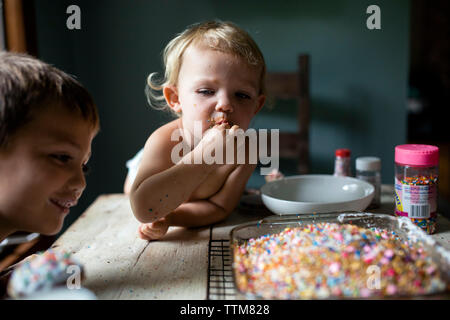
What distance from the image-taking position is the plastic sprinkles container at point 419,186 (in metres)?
0.85

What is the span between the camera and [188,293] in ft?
2.11

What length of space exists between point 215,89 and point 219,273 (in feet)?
1.50

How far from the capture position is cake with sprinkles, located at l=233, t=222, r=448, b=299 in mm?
569

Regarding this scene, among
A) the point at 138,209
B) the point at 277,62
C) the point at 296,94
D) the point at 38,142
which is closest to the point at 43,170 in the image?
the point at 38,142

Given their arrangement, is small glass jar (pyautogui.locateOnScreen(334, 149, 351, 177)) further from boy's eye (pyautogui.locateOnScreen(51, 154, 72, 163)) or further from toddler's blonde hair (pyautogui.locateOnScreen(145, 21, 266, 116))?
boy's eye (pyautogui.locateOnScreen(51, 154, 72, 163))

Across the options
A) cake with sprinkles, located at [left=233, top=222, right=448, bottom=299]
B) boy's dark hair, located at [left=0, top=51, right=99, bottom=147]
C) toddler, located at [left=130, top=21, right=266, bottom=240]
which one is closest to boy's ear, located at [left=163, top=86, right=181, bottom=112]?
toddler, located at [left=130, top=21, right=266, bottom=240]

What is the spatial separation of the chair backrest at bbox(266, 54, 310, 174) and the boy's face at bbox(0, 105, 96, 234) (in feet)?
4.58

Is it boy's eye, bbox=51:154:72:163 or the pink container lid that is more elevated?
boy's eye, bbox=51:154:72:163

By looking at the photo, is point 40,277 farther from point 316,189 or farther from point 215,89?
point 316,189

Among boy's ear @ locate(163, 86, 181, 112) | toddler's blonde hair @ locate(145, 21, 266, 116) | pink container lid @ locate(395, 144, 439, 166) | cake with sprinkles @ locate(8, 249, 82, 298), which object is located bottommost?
cake with sprinkles @ locate(8, 249, 82, 298)

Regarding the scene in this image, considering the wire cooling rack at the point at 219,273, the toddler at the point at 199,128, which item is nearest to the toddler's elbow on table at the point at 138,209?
the toddler at the point at 199,128

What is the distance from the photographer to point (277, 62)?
2.29 meters

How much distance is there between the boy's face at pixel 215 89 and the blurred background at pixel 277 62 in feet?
3.66

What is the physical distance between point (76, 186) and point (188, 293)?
0.87 feet
